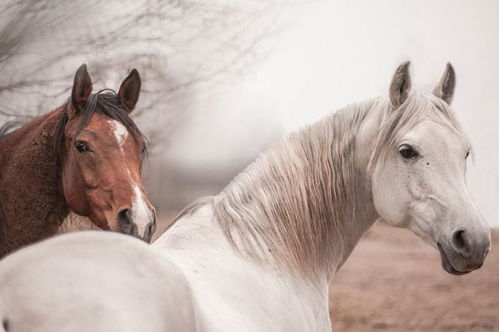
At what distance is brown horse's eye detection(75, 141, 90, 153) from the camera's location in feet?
7.72

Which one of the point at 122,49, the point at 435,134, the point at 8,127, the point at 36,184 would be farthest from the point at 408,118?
the point at 122,49

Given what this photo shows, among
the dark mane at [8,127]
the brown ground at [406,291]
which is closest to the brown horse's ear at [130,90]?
the dark mane at [8,127]

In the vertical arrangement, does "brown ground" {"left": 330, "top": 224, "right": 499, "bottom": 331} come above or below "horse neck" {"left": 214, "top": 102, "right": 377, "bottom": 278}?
below

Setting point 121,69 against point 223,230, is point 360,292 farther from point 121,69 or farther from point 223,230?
point 223,230

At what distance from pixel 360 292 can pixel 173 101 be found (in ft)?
6.12

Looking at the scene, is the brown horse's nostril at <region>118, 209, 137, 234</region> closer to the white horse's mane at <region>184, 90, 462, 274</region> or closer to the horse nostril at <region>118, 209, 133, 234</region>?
the horse nostril at <region>118, 209, 133, 234</region>

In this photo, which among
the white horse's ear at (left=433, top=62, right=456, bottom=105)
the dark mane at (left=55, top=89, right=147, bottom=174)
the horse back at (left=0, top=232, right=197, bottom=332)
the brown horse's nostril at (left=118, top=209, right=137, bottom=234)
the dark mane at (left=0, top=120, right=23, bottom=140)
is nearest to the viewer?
the horse back at (left=0, top=232, right=197, bottom=332)

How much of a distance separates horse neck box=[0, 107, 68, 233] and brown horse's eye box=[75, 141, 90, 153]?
0.16 meters

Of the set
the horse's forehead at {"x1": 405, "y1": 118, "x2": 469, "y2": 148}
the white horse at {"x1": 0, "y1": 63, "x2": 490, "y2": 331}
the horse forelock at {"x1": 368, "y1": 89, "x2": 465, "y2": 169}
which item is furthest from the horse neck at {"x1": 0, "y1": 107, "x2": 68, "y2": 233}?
the horse's forehead at {"x1": 405, "y1": 118, "x2": 469, "y2": 148}

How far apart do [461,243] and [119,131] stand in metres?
1.09

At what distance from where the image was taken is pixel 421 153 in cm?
188

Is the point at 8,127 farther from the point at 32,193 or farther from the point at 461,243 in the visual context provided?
the point at 461,243

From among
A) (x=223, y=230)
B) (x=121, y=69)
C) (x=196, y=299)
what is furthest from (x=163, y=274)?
(x=121, y=69)

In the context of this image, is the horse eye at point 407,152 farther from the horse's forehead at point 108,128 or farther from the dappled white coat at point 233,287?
the horse's forehead at point 108,128
